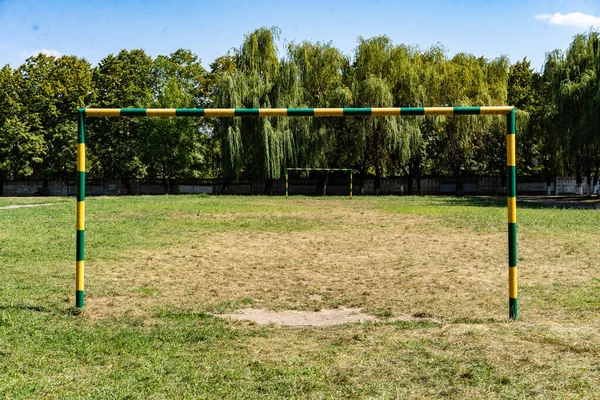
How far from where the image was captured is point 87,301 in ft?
21.4

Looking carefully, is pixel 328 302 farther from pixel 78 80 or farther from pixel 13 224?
pixel 78 80

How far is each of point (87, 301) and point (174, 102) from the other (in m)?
42.7

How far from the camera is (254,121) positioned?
37812 mm

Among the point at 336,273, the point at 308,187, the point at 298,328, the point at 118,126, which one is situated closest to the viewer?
the point at 298,328

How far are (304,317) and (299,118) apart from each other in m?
33.8

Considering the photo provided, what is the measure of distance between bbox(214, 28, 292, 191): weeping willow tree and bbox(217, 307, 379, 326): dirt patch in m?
31.2

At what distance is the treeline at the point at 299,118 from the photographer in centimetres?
3438

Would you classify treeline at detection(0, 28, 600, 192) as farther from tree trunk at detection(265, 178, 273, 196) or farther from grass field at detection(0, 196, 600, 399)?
grass field at detection(0, 196, 600, 399)

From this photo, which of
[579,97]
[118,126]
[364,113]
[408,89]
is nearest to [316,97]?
[408,89]

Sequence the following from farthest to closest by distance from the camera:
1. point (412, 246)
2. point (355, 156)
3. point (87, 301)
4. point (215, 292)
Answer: point (355, 156) → point (412, 246) → point (215, 292) → point (87, 301)

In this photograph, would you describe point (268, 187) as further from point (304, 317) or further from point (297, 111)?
point (297, 111)

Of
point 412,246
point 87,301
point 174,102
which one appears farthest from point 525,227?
point 174,102

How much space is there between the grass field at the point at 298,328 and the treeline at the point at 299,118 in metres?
20.5

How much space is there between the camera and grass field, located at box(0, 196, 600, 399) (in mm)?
3826
